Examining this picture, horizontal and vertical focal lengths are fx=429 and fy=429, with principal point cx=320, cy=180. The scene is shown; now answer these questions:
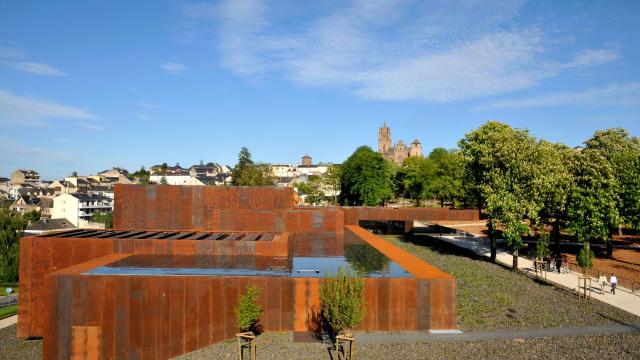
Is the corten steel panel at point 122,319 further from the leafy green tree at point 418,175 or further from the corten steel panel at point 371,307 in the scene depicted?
the leafy green tree at point 418,175

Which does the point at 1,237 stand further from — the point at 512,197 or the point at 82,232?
the point at 512,197

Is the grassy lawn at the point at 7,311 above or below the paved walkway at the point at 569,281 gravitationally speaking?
below

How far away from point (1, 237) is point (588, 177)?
6123cm

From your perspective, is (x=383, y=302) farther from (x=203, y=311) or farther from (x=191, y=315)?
(x=191, y=315)

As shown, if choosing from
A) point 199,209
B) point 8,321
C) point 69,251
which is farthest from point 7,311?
point 199,209

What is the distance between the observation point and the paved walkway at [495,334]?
60.1 ft

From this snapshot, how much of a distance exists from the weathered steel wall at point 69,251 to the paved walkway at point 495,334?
944 cm

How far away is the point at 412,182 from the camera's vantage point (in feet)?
281

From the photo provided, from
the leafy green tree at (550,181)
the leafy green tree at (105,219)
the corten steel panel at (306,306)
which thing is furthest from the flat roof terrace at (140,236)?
the leafy green tree at (105,219)

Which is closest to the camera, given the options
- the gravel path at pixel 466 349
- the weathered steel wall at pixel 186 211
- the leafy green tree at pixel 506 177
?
the gravel path at pixel 466 349

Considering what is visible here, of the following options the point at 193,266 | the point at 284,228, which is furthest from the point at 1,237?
the point at 193,266

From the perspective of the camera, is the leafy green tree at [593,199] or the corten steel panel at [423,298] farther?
the leafy green tree at [593,199]

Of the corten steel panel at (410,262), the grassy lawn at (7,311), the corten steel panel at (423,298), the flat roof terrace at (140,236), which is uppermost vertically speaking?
the flat roof terrace at (140,236)

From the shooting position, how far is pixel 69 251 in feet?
81.0
